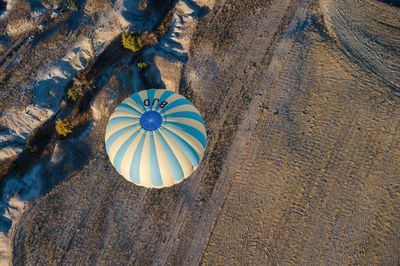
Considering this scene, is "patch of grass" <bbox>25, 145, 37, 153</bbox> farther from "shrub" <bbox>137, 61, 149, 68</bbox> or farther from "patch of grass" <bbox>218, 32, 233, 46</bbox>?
"patch of grass" <bbox>218, 32, 233, 46</bbox>

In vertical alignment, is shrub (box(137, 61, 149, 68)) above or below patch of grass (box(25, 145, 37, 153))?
above

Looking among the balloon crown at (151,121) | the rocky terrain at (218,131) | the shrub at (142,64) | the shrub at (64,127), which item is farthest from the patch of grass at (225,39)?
the shrub at (64,127)

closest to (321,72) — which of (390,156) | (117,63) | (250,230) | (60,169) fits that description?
(390,156)

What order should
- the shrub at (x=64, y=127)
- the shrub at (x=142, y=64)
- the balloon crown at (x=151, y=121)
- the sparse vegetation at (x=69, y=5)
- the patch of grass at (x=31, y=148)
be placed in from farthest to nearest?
the sparse vegetation at (x=69, y=5) → the shrub at (x=142, y=64) → the patch of grass at (x=31, y=148) → the shrub at (x=64, y=127) → the balloon crown at (x=151, y=121)

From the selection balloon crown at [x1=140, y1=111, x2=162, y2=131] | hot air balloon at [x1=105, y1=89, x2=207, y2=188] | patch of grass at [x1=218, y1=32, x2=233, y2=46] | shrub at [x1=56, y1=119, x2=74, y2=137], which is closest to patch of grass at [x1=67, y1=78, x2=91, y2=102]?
shrub at [x1=56, y1=119, x2=74, y2=137]

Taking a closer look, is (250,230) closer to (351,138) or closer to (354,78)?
(351,138)

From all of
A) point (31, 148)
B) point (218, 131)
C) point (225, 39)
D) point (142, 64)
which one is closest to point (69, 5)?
point (142, 64)

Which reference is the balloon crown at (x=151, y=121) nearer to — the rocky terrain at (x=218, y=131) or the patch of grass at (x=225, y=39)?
the rocky terrain at (x=218, y=131)
